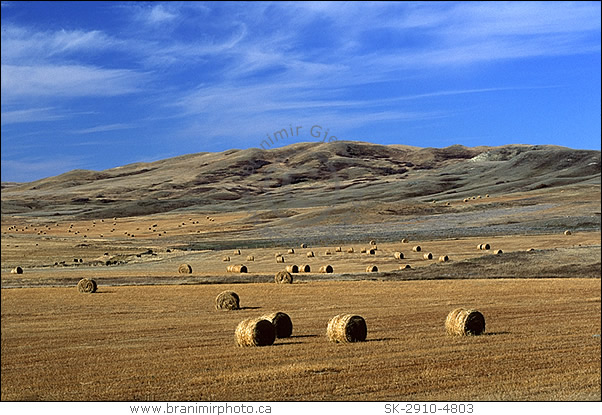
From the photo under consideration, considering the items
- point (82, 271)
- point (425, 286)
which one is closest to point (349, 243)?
point (82, 271)

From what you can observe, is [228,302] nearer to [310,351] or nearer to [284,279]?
[310,351]

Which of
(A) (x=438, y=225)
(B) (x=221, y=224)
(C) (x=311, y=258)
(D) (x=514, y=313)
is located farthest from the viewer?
(B) (x=221, y=224)

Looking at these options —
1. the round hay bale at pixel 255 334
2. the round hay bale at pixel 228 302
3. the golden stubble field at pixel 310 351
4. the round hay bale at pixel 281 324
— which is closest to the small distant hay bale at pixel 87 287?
the golden stubble field at pixel 310 351

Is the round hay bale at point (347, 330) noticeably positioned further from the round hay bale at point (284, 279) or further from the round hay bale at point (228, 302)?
the round hay bale at point (284, 279)

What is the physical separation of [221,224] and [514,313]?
113m

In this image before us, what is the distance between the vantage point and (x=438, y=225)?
354ft

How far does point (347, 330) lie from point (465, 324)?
376 cm

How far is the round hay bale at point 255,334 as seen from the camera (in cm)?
2397

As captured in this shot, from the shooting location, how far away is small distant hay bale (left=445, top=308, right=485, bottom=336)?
81.7 ft

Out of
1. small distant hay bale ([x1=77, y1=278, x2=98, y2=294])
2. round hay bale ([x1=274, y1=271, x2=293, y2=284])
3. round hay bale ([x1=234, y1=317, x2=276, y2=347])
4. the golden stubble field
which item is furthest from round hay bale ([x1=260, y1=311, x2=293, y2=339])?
round hay bale ([x1=274, y1=271, x2=293, y2=284])

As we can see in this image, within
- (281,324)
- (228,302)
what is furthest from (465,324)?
(228,302)

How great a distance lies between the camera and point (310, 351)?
22.7 meters

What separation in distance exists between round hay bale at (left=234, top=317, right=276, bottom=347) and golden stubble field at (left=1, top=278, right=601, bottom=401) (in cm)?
37
